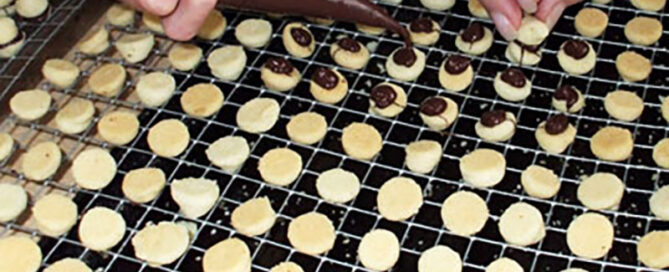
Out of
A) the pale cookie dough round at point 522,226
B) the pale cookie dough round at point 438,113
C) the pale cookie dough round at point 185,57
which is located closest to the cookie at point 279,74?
the pale cookie dough round at point 185,57

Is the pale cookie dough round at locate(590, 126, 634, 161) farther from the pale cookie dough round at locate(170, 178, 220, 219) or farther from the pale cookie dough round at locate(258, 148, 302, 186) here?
the pale cookie dough round at locate(170, 178, 220, 219)

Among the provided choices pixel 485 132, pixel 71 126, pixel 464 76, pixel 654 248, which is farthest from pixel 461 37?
pixel 71 126

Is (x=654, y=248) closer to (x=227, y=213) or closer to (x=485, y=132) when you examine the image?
(x=485, y=132)

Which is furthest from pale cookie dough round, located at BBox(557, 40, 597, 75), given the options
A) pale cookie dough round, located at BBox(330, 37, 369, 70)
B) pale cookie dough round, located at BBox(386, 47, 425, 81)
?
pale cookie dough round, located at BBox(330, 37, 369, 70)

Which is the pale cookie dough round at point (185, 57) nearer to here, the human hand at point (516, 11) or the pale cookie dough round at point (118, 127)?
the pale cookie dough round at point (118, 127)

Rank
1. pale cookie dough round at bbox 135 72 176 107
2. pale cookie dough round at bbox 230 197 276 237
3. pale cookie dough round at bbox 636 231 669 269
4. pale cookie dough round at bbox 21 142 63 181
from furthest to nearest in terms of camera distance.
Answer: pale cookie dough round at bbox 135 72 176 107, pale cookie dough round at bbox 21 142 63 181, pale cookie dough round at bbox 230 197 276 237, pale cookie dough round at bbox 636 231 669 269

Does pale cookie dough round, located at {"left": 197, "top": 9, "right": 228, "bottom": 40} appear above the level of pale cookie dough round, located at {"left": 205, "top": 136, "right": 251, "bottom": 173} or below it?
above
